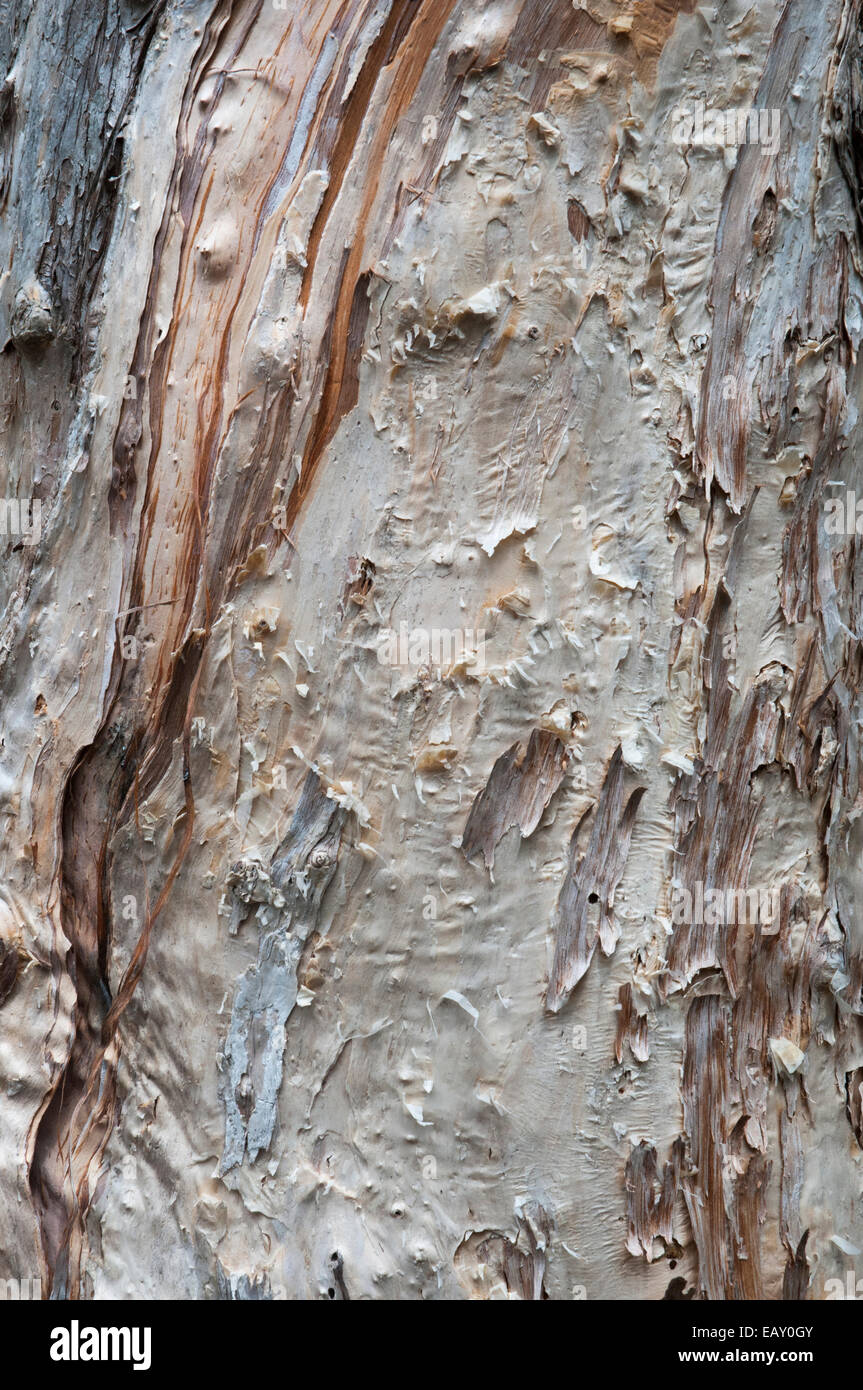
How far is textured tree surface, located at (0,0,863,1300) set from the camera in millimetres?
1213

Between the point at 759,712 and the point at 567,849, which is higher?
the point at 759,712

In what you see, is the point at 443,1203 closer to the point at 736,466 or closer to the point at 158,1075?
the point at 158,1075

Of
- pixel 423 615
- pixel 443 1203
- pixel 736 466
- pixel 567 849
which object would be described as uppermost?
pixel 736 466

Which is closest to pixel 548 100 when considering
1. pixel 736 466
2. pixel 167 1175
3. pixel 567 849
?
pixel 736 466

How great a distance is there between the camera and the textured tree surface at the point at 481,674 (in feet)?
3.98

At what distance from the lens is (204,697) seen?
128 cm

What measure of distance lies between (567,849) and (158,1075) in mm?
698
